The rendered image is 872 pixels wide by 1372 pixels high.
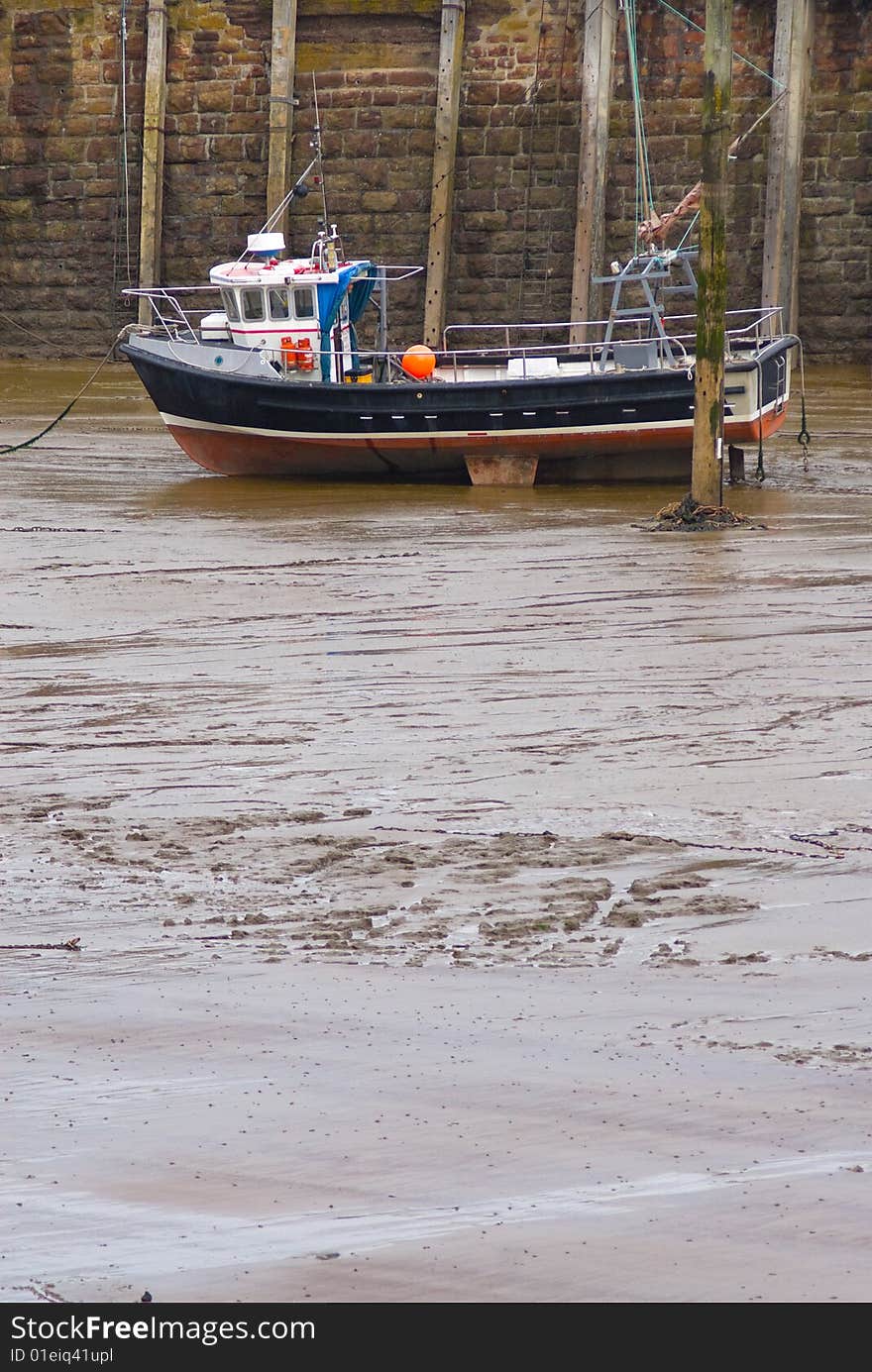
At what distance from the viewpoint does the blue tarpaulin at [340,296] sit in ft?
54.7

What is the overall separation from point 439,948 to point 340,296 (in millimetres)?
12719

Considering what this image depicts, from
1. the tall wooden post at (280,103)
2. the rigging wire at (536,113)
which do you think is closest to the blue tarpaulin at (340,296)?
the rigging wire at (536,113)

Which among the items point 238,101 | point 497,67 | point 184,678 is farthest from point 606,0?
point 184,678

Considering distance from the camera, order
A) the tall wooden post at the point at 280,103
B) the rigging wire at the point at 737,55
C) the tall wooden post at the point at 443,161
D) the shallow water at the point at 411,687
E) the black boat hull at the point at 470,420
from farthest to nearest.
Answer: the tall wooden post at the point at 280,103
the tall wooden post at the point at 443,161
the rigging wire at the point at 737,55
the black boat hull at the point at 470,420
the shallow water at the point at 411,687

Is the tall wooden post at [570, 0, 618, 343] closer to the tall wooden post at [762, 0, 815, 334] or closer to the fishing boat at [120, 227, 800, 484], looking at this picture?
the tall wooden post at [762, 0, 815, 334]

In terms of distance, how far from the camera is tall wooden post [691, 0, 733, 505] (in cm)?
1289

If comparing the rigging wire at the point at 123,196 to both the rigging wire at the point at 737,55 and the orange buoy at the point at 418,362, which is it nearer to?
the rigging wire at the point at 737,55

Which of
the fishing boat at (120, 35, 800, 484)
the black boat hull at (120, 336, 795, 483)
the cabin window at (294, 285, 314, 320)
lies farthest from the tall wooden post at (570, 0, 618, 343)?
the cabin window at (294, 285, 314, 320)

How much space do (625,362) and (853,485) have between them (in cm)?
294

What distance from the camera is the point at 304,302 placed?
55.2 feet

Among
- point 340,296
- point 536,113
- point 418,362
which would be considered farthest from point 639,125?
point 340,296

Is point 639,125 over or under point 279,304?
over

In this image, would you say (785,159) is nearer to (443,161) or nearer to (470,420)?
(443,161)

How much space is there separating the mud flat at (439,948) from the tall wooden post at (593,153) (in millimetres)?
12013
